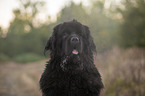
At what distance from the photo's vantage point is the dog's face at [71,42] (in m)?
4.38

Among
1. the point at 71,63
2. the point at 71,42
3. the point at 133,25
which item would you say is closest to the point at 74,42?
the point at 71,42

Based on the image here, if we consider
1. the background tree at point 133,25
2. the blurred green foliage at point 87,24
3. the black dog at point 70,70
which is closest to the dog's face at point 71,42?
the black dog at point 70,70

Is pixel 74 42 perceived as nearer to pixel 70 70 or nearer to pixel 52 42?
pixel 70 70

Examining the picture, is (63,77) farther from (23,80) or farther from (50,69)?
(23,80)

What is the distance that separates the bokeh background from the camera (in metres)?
9.66

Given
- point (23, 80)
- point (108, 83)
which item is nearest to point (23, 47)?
point (23, 80)

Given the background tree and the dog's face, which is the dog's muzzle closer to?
the dog's face

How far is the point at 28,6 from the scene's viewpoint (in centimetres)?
3975

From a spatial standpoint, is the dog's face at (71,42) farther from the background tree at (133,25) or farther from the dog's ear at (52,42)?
the background tree at (133,25)

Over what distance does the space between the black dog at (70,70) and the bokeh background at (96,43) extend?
1.15 m

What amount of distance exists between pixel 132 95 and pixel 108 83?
72.1 inches

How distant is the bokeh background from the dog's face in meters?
0.88

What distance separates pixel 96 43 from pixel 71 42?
20.5 metres

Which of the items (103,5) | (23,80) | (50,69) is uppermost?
(103,5)
